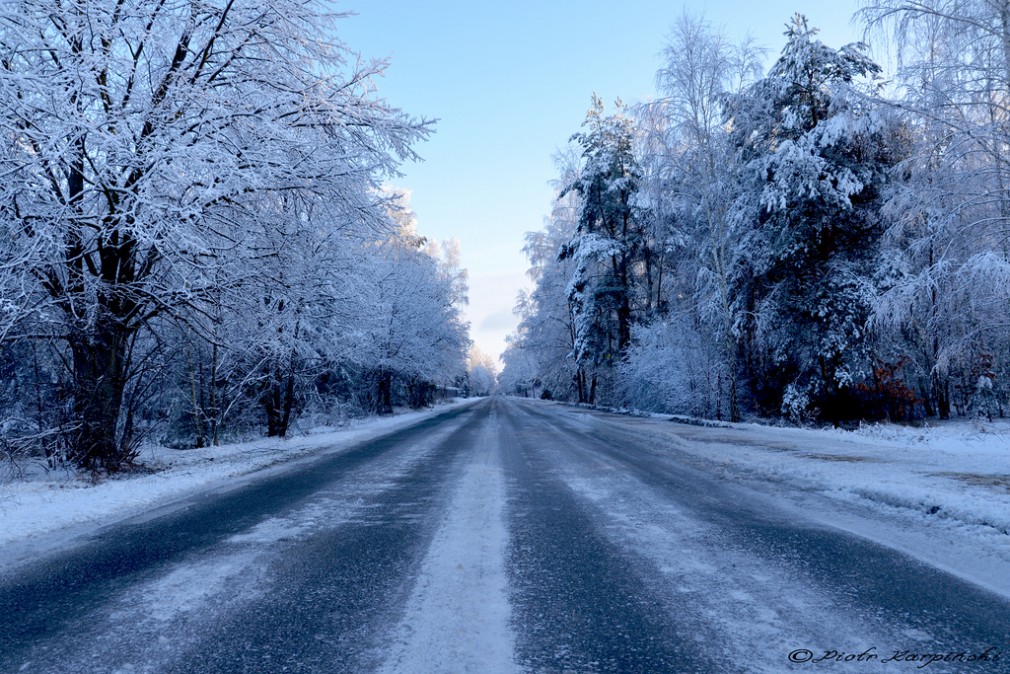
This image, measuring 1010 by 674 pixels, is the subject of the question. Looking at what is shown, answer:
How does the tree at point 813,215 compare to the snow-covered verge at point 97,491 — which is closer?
the snow-covered verge at point 97,491

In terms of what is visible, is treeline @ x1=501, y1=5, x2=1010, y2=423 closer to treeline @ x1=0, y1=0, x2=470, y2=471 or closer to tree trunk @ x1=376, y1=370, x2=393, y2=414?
treeline @ x1=0, y1=0, x2=470, y2=471

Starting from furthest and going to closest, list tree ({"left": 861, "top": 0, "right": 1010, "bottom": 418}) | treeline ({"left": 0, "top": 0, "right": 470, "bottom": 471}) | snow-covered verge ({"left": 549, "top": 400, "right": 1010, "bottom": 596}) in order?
tree ({"left": 861, "top": 0, "right": 1010, "bottom": 418}) → treeline ({"left": 0, "top": 0, "right": 470, "bottom": 471}) → snow-covered verge ({"left": 549, "top": 400, "right": 1010, "bottom": 596})

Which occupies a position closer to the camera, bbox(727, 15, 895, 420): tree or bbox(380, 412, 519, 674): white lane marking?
bbox(380, 412, 519, 674): white lane marking

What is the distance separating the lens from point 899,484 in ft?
19.8

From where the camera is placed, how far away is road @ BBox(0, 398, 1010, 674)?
2.35m

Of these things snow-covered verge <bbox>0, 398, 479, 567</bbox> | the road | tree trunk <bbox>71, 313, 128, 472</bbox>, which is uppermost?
tree trunk <bbox>71, 313, 128, 472</bbox>

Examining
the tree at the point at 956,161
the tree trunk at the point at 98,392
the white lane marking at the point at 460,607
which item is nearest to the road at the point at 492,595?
the white lane marking at the point at 460,607

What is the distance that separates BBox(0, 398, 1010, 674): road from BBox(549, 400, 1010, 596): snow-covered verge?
45 centimetres

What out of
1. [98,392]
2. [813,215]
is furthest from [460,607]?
[813,215]

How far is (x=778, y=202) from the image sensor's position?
52.6 feet

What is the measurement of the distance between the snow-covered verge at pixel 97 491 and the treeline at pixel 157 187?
0.59 metres

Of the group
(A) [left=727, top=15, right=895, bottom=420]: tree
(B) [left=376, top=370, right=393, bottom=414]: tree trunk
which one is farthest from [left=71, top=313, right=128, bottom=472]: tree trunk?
(B) [left=376, top=370, right=393, bottom=414]: tree trunk

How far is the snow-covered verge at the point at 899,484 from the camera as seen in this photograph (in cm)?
402

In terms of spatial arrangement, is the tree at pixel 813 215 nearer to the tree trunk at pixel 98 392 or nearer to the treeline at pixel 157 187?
the treeline at pixel 157 187
